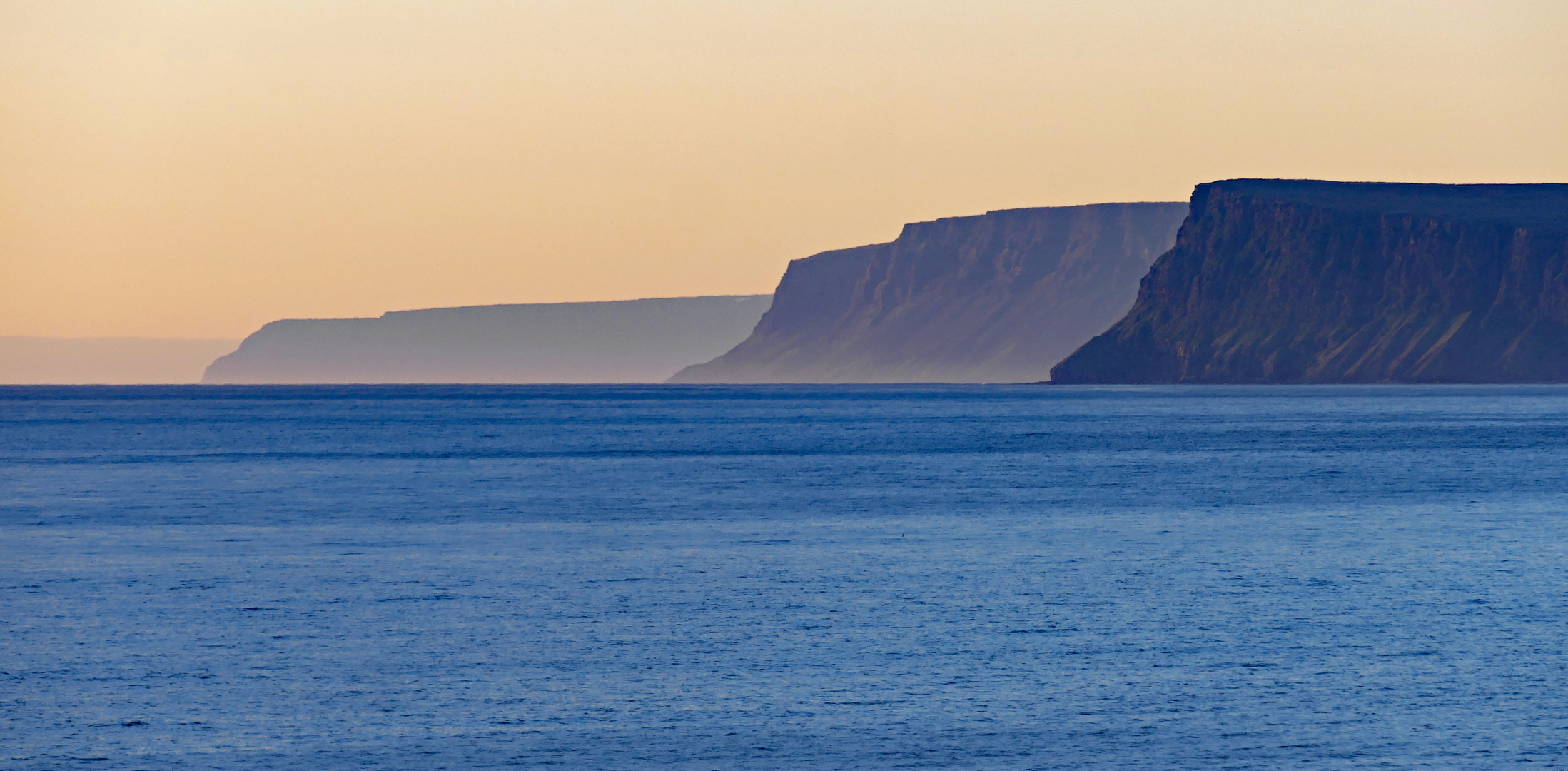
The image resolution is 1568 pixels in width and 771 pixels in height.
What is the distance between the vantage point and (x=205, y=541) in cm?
3562

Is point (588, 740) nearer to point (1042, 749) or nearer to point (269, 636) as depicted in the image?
point (1042, 749)

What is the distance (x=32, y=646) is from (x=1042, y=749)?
546 inches

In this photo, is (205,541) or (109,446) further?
(109,446)

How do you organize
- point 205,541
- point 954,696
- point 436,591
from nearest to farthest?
1. point 954,696
2. point 436,591
3. point 205,541

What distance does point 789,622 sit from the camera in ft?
77.9

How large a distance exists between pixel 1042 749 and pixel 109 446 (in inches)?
3038

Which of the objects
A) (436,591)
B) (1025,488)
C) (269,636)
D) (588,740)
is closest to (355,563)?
(436,591)

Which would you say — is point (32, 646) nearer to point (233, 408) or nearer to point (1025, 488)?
point (1025, 488)

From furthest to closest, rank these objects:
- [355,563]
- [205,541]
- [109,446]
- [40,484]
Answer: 1. [109,446]
2. [40,484]
3. [205,541]
4. [355,563]

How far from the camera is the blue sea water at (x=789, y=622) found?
55.2 feet

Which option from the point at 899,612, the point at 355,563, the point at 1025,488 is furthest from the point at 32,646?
the point at 1025,488

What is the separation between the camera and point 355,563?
103 ft

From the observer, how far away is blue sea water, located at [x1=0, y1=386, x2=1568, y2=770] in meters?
16.8

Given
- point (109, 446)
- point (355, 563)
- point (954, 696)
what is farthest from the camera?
point (109, 446)
